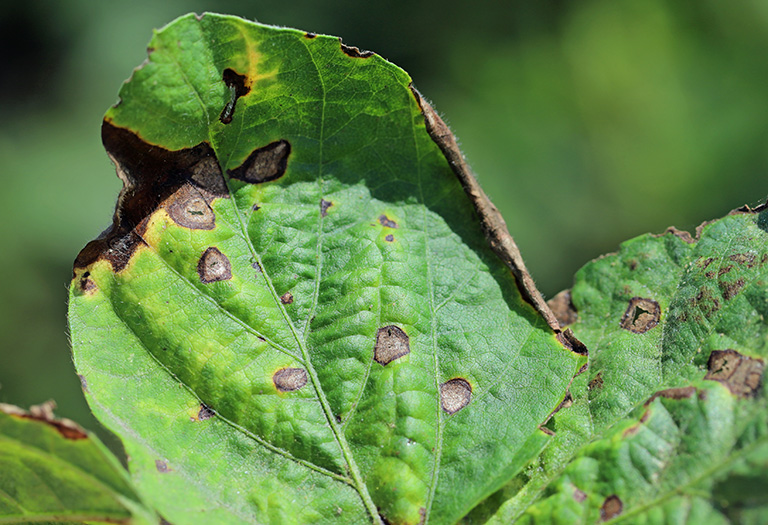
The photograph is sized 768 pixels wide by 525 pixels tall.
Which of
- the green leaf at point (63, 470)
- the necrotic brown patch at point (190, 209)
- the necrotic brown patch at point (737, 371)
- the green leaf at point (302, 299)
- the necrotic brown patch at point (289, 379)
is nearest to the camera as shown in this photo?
the green leaf at point (63, 470)

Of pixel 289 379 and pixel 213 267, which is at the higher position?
pixel 213 267

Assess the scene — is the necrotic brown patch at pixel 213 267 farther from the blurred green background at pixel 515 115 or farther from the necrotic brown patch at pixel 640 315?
the blurred green background at pixel 515 115

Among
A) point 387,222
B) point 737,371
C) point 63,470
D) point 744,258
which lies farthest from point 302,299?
point 744,258

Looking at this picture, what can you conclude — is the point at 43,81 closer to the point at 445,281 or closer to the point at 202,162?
the point at 202,162

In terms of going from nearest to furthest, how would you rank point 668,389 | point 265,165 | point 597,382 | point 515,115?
point 668,389 → point 597,382 → point 265,165 → point 515,115

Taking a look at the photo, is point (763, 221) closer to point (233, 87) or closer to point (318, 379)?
point (318, 379)

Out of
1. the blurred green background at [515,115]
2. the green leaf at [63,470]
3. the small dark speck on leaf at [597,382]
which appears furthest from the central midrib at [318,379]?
the blurred green background at [515,115]

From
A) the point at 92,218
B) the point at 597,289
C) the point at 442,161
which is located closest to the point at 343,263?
the point at 442,161

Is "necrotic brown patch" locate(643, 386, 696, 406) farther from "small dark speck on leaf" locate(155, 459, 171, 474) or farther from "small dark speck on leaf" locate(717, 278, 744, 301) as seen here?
"small dark speck on leaf" locate(155, 459, 171, 474)
